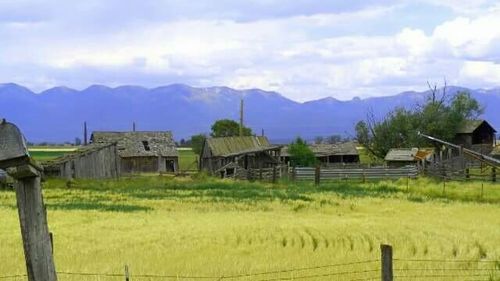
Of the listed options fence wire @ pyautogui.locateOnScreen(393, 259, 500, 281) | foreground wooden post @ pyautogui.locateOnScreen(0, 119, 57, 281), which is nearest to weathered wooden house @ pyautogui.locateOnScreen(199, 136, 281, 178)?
fence wire @ pyautogui.locateOnScreen(393, 259, 500, 281)

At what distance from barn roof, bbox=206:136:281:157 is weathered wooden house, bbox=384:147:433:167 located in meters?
10.7

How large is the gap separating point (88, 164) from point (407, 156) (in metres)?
28.2

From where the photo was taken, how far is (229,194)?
41.8 meters

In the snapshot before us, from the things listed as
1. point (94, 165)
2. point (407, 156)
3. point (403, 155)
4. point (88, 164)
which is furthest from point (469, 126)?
point (88, 164)

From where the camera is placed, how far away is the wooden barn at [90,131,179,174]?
74062 mm

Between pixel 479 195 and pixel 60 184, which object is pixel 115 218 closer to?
pixel 479 195

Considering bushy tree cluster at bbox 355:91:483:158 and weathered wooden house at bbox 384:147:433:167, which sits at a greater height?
bushy tree cluster at bbox 355:91:483:158

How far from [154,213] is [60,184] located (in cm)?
2641

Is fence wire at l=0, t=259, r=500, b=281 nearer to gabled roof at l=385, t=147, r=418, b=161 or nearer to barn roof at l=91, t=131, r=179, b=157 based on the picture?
gabled roof at l=385, t=147, r=418, b=161

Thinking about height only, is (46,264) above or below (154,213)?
above

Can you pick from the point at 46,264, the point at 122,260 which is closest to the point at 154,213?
the point at 122,260

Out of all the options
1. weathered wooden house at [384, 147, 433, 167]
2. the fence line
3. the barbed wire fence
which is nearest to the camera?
the barbed wire fence

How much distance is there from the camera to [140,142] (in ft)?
249

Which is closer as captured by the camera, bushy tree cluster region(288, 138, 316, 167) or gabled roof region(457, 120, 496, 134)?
bushy tree cluster region(288, 138, 316, 167)
